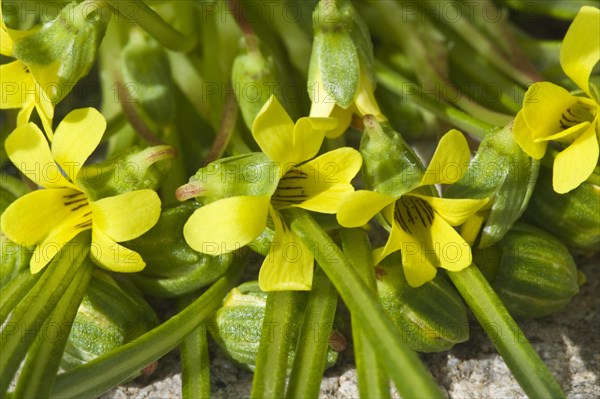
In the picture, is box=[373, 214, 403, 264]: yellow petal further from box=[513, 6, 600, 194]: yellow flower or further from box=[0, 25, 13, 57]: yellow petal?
box=[0, 25, 13, 57]: yellow petal

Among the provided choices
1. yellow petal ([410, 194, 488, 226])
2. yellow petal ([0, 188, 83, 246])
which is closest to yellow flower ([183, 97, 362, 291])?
yellow petal ([410, 194, 488, 226])

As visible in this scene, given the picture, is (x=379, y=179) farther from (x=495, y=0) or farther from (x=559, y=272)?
(x=495, y=0)

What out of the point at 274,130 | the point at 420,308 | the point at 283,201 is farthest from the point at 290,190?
the point at 420,308

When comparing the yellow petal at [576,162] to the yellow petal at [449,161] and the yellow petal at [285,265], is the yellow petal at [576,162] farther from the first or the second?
the yellow petal at [285,265]

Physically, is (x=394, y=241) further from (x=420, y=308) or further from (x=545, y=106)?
(x=545, y=106)

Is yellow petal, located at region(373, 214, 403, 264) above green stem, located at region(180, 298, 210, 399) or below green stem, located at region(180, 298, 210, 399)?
above

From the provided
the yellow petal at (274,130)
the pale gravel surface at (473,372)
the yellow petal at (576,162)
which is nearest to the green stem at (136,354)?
the pale gravel surface at (473,372)
